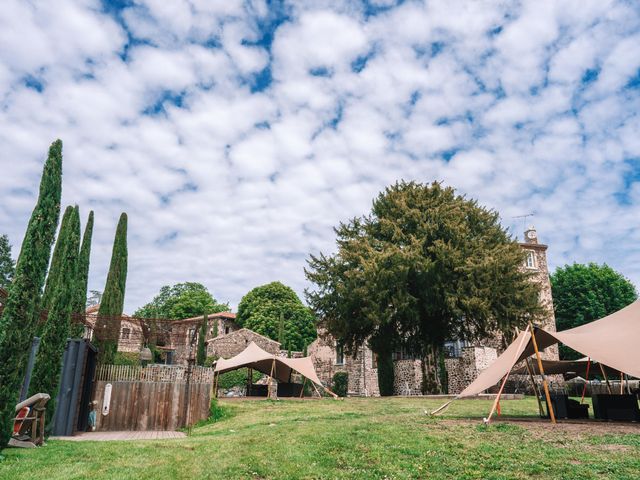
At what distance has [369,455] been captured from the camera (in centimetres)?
661

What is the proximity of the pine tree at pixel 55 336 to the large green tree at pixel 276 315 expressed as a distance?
37750 mm

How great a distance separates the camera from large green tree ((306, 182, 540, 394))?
863 inches

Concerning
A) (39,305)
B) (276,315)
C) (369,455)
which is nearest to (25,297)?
(39,305)

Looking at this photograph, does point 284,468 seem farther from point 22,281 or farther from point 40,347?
point 40,347

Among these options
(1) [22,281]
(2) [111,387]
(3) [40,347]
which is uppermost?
(1) [22,281]

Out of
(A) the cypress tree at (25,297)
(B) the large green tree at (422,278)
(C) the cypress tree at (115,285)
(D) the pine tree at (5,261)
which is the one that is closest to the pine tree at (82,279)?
(A) the cypress tree at (25,297)

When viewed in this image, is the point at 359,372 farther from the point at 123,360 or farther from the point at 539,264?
the point at 539,264

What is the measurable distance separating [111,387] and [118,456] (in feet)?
22.2

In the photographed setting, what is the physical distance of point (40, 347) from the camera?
10.2 meters

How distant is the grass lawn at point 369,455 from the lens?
570cm

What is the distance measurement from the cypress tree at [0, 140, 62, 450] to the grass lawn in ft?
3.36

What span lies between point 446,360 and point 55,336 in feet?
69.2

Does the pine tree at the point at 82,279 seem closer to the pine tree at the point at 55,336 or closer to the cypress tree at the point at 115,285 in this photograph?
the pine tree at the point at 55,336

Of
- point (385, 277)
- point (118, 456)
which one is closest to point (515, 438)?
point (118, 456)
